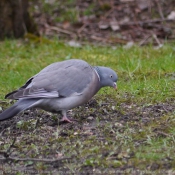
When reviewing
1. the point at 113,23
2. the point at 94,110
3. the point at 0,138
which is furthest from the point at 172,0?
the point at 0,138

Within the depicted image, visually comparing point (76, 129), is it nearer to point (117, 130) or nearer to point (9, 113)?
point (117, 130)

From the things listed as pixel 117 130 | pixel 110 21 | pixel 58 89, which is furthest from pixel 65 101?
pixel 110 21

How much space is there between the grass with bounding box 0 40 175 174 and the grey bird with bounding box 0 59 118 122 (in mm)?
234

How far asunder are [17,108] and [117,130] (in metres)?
0.93

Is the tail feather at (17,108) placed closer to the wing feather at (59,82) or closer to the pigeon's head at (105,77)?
the wing feather at (59,82)

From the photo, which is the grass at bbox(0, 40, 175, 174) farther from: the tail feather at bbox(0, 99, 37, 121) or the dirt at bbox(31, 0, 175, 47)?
the dirt at bbox(31, 0, 175, 47)

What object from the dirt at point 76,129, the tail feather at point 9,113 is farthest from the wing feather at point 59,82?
the dirt at point 76,129

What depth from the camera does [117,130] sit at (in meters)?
4.98

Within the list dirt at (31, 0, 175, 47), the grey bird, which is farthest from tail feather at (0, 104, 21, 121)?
dirt at (31, 0, 175, 47)

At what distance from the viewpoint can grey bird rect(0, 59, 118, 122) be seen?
506 centimetres

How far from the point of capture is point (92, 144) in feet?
15.5

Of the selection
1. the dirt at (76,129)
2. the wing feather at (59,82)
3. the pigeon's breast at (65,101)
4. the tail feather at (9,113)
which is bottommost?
the dirt at (76,129)

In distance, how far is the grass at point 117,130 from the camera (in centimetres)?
432

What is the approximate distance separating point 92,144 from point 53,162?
46cm
